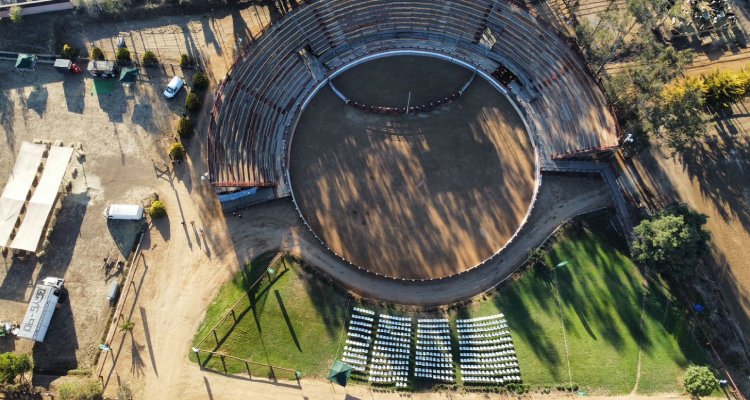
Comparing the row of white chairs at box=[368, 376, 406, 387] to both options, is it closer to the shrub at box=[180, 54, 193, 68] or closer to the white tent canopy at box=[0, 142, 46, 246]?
the white tent canopy at box=[0, 142, 46, 246]

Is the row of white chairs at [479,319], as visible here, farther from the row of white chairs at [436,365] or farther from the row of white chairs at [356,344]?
the row of white chairs at [356,344]

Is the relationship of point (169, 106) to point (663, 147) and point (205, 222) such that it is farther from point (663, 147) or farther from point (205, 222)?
point (663, 147)

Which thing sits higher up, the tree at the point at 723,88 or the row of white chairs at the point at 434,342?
the tree at the point at 723,88

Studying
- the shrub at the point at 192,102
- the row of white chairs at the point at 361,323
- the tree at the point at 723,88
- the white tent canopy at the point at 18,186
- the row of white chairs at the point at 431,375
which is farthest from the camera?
the shrub at the point at 192,102

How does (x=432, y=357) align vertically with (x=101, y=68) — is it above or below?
below

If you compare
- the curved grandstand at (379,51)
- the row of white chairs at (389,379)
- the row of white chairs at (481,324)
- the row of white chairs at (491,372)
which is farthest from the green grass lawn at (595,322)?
the curved grandstand at (379,51)

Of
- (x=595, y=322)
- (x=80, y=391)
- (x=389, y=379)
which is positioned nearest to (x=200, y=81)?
(x=80, y=391)

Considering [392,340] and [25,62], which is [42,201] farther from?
[392,340]

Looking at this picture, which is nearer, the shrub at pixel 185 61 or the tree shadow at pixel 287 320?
the tree shadow at pixel 287 320
